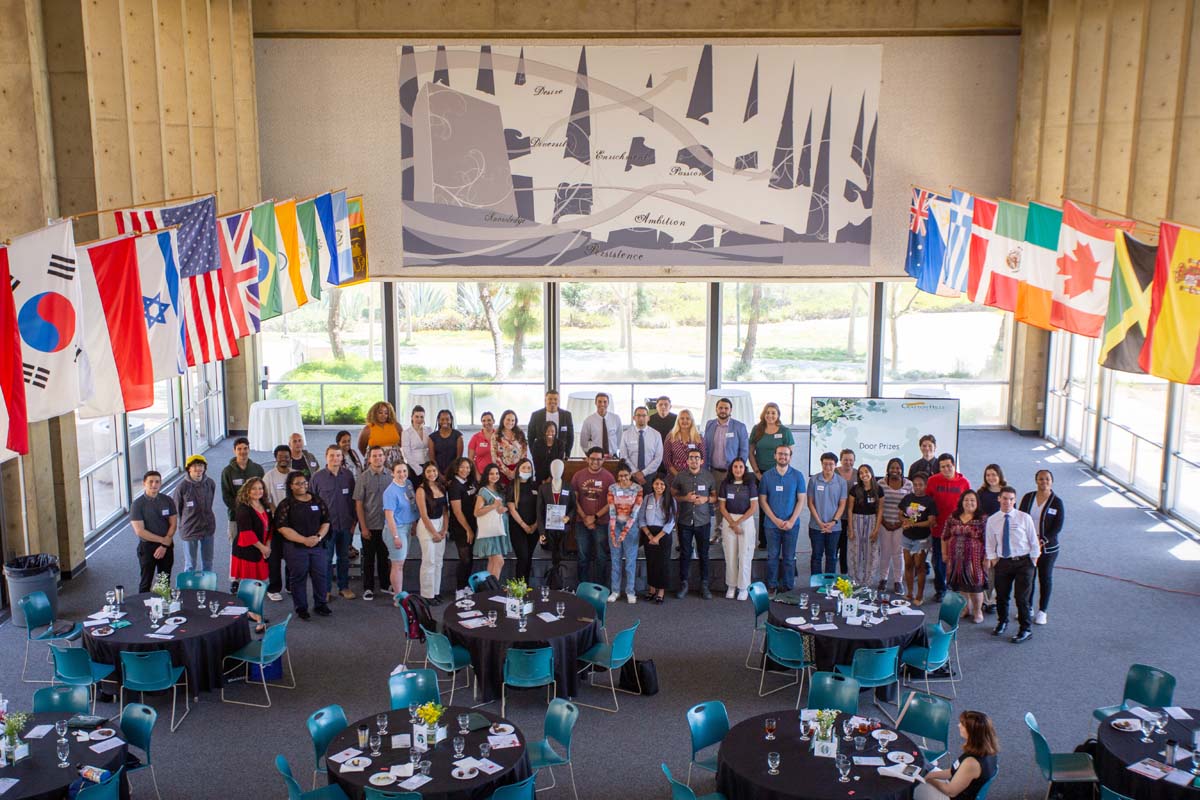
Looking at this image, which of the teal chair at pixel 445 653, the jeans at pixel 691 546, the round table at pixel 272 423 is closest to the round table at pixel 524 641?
the teal chair at pixel 445 653

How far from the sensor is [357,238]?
59.0 ft

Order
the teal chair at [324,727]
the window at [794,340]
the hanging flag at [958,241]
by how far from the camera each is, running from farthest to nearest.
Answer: the window at [794,340] → the hanging flag at [958,241] → the teal chair at [324,727]

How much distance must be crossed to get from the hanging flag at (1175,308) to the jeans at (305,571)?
886 cm

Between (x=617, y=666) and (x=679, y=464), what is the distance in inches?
156

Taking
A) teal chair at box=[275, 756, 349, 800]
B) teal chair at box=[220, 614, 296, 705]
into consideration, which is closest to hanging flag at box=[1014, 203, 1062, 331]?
teal chair at box=[220, 614, 296, 705]

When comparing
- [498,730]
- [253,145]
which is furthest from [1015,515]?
[253,145]

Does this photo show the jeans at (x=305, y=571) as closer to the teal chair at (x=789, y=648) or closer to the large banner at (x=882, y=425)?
the teal chair at (x=789, y=648)

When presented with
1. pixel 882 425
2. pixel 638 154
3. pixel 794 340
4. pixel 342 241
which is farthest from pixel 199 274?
pixel 794 340

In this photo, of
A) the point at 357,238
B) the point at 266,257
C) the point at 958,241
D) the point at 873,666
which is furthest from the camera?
the point at 357,238

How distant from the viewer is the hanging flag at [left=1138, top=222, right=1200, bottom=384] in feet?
34.2

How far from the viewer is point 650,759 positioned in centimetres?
923

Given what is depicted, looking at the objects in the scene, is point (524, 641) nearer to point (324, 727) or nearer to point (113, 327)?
point (324, 727)

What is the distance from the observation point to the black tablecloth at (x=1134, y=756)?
739cm

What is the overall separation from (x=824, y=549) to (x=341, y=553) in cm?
564
